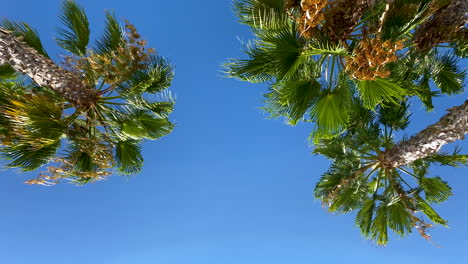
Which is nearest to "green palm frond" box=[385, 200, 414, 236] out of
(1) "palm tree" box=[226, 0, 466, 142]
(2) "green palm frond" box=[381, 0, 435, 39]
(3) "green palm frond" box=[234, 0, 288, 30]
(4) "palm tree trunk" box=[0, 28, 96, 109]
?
(1) "palm tree" box=[226, 0, 466, 142]

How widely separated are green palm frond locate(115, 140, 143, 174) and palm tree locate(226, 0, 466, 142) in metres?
2.54

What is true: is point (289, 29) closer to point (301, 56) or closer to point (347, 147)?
point (301, 56)

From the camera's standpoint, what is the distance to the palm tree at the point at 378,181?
689cm

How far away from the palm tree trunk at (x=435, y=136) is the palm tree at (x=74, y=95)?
12.8 feet

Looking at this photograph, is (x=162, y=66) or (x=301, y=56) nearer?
(x=301, y=56)

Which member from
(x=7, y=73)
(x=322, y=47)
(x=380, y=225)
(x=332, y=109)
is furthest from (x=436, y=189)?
(x=7, y=73)

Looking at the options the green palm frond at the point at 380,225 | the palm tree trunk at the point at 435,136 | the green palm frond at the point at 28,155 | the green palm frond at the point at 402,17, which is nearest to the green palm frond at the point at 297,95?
the green palm frond at the point at 402,17

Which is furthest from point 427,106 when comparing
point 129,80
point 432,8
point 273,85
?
point 129,80

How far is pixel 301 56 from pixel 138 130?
319 centimetres

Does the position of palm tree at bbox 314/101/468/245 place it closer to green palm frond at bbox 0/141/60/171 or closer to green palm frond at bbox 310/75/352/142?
green palm frond at bbox 310/75/352/142

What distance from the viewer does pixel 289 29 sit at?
475cm

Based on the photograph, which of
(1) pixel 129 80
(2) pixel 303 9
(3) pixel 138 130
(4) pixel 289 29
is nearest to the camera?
(2) pixel 303 9

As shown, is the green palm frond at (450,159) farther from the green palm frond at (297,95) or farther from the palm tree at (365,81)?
the green palm frond at (297,95)

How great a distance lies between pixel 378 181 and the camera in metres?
7.06
